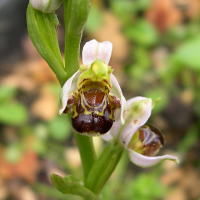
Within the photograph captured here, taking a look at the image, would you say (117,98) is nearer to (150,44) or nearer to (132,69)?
(132,69)

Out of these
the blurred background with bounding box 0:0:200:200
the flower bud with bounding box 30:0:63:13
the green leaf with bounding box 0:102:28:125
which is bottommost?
the blurred background with bounding box 0:0:200:200

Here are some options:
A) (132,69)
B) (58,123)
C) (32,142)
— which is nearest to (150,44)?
(132,69)

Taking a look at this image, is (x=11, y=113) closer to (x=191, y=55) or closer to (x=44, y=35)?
(x=191, y=55)

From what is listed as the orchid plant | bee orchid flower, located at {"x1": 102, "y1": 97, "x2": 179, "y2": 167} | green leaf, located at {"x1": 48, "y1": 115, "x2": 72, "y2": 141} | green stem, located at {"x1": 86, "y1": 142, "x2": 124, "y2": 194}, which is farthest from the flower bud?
green leaf, located at {"x1": 48, "y1": 115, "x2": 72, "y2": 141}

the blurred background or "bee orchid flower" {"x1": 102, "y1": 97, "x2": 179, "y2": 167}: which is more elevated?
"bee orchid flower" {"x1": 102, "y1": 97, "x2": 179, "y2": 167}

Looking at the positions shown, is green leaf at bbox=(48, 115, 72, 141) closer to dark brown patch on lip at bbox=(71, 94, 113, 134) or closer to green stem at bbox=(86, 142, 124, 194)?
green stem at bbox=(86, 142, 124, 194)

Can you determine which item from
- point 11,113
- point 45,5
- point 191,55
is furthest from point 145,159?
point 11,113

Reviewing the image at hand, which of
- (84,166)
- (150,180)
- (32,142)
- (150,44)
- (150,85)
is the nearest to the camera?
(84,166)
